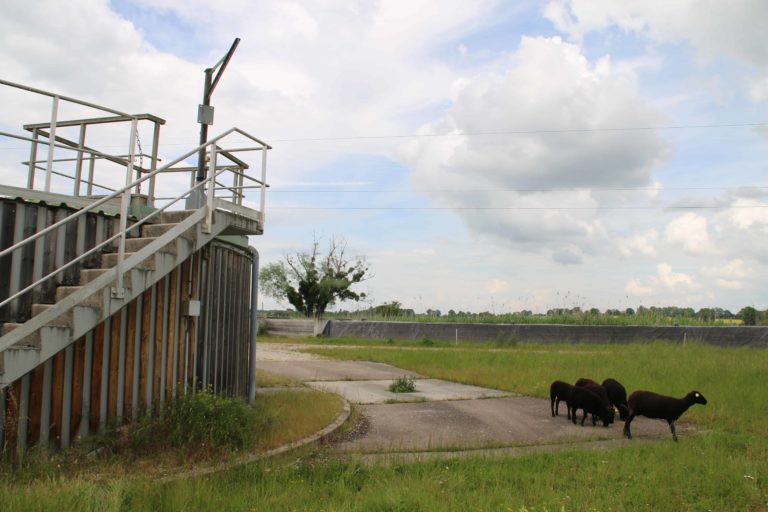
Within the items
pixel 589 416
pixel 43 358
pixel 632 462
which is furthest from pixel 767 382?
pixel 43 358

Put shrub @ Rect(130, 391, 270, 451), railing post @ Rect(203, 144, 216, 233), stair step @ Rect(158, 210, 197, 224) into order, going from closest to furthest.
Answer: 1. shrub @ Rect(130, 391, 270, 451)
2. railing post @ Rect(203, 144, 216, 233)
3. stair step @ Rect(158, 210, 197, 224)

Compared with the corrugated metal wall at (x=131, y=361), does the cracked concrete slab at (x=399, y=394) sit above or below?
below

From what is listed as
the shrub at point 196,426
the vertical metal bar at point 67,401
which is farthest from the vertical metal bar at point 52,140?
the shrub at point 196,426

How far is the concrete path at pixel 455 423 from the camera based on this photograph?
9.16 m

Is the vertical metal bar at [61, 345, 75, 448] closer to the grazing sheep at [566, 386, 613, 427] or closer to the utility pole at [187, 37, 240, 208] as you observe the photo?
the utility pole at [187, 37, 240, 208]

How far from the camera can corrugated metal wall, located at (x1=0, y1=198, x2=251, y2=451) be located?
695cm

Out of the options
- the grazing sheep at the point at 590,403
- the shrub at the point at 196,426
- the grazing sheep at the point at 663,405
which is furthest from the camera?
the grazing sheep at the point at 590,403

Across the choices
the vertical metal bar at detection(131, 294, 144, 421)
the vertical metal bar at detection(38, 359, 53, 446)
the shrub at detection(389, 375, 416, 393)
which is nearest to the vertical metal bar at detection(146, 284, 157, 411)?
the vertical metal bar at detection(131, 294, 144, 421)

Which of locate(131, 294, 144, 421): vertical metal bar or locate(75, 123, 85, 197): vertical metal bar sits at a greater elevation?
locate(75, 123, 85, 197): vertical metal bar

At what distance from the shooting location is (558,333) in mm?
30891

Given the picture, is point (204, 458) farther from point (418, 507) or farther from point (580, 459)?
point (580, 459)

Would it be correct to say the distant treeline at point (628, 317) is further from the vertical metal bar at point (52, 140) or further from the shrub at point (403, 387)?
the vertical metal bar at point (52, 140)

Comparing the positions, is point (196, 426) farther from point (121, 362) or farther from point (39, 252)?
point (39, 252)

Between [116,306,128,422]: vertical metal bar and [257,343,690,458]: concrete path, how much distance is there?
2.78 meters
